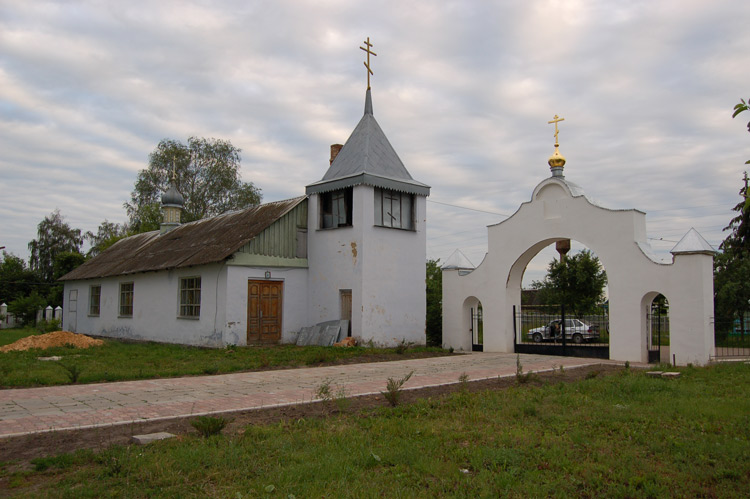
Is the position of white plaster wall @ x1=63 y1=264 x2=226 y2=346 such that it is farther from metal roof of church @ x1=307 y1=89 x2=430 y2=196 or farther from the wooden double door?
metal roof of church @ x1=307 y1=89 x2=430 y2=196

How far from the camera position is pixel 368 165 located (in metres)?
19.5

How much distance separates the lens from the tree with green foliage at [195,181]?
4106cm

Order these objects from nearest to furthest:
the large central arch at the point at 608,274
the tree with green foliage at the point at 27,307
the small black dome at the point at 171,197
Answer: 1. the large central arch at the point at 608,274
2. the small black dome at the point at 171,197
3. the tree with green foliage at the point at 27,307

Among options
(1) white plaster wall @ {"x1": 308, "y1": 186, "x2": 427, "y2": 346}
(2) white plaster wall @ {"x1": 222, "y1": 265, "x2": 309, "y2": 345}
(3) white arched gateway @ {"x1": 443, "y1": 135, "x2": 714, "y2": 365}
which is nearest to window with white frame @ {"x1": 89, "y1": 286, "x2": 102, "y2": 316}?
(2) white plaster wall @ {"x1": 222, "y1": 265, "x2": 309, "y2": 345}

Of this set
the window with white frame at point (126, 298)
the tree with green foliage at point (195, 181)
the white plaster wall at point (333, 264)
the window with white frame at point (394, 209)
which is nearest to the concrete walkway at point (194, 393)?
the white plaster wall at point (333, 264)

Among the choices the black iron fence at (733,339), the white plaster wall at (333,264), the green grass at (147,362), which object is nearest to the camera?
the green grass at (147,362)

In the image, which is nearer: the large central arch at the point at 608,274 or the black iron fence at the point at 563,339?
the large central arch at the point at 608,274

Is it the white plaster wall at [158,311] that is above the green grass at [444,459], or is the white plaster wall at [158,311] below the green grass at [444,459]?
above

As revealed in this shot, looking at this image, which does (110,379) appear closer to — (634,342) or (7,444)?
(7,444)

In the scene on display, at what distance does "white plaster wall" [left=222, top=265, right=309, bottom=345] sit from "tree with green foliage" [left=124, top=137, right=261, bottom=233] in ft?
74.8

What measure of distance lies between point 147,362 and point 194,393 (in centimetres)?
524

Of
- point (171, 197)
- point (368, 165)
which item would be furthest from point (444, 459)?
point (171, 197)

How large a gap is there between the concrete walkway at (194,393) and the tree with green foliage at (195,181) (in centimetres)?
3054

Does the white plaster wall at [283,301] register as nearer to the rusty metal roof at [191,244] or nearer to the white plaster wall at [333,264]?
the white plaster wall at [333,264]
